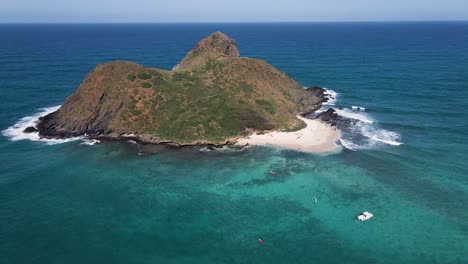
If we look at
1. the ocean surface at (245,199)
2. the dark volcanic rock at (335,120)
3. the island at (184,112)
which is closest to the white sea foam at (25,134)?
the ocean surface at (245,199)

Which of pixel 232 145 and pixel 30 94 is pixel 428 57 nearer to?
pixel 232 145

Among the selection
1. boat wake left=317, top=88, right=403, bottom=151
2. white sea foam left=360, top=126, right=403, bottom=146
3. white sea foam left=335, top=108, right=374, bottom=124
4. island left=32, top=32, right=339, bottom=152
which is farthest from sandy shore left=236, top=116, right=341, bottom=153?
white sea foam left=335, top=108, right=374, bottom=124

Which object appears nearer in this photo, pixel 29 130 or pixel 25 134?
pixel 25 134

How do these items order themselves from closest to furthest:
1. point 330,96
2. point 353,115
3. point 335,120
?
point 335,120 < point 353,115 < point 330,96

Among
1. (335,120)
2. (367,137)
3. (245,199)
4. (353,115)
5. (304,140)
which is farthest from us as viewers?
(353,115)

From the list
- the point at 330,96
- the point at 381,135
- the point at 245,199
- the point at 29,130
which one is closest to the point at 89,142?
the point at 29,130

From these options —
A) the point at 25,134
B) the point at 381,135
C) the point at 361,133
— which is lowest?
the point at 381,135

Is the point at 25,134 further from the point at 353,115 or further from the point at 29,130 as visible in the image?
the point at 353,115

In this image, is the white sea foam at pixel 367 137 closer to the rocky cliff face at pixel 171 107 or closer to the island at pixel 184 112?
the island at pixel 184 112
